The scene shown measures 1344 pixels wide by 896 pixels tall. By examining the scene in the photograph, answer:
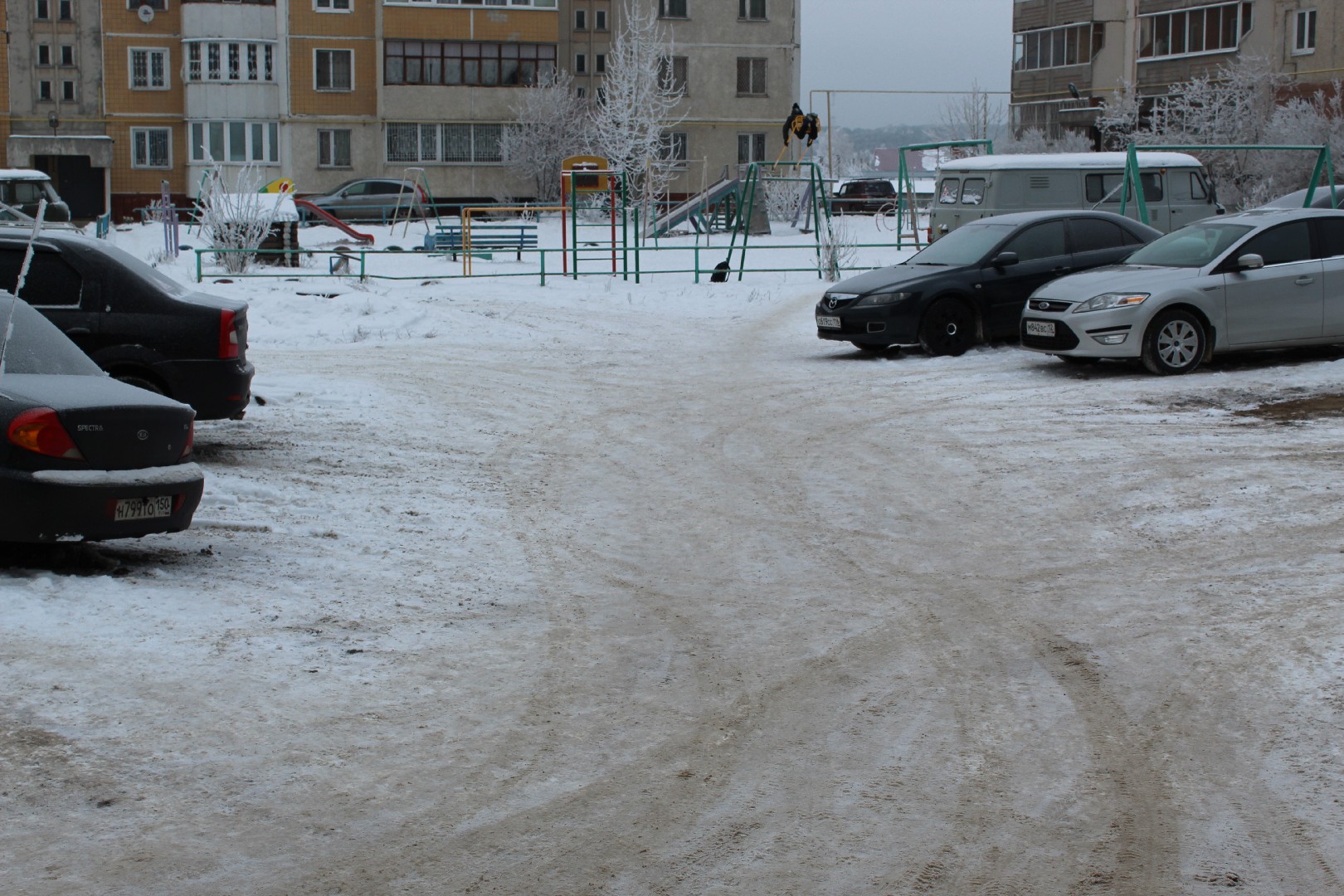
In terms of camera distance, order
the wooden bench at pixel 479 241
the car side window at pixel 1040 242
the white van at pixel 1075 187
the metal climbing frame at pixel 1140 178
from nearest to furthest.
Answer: the car side window at pixel 1040 242
the metal climbing frame at pixel 1140 178
the white van at pixel 1075 187
the wooden bench at pixel 479 241

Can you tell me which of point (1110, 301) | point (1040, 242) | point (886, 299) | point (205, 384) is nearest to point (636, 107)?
point (1040, 242)

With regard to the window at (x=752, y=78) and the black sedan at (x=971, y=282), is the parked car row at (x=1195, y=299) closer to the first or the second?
the black sedan at (x=971, y=282)

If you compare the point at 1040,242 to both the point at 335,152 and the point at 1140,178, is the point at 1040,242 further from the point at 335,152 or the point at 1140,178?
the point at 335,152

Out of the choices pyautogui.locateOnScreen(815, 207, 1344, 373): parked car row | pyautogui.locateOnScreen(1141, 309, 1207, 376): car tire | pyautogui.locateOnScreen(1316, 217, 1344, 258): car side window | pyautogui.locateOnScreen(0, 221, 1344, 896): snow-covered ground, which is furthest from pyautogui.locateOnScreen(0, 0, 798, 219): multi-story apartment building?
pyautogui.locateOnScreen(0, 221, 1344, 896): snow-covered ground

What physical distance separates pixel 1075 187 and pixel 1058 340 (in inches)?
497

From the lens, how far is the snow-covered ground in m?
4.73

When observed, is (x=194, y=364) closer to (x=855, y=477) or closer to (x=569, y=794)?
(x=855, y=477)

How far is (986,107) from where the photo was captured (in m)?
74.8

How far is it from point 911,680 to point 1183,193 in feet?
71.2

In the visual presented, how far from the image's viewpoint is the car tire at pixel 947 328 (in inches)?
664

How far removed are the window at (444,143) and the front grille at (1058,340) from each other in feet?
149

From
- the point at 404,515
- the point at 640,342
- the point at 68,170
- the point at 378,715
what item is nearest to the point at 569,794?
the point at 378,715

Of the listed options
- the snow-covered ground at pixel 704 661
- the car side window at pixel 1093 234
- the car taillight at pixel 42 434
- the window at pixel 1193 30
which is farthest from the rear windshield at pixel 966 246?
the window at pixel 1193 30

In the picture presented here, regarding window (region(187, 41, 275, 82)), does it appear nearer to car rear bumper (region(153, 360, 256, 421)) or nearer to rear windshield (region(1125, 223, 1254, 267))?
rear windshield (region(1125, 223, 1254, 267))
